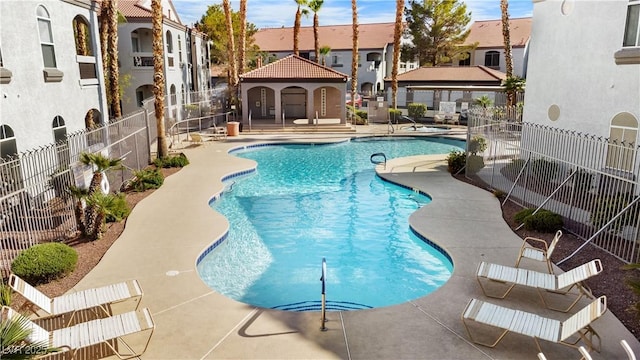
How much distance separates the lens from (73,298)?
8055mm

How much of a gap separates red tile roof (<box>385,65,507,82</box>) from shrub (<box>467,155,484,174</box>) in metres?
23.7

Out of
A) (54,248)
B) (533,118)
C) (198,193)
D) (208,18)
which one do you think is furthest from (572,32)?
(208,18)

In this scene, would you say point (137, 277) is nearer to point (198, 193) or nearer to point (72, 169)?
point (72, 169)

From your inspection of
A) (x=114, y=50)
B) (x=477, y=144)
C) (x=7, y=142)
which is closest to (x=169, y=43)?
(x=114, y=50)

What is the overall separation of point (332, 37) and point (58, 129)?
4530 centimetres

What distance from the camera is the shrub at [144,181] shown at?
55.1 ft

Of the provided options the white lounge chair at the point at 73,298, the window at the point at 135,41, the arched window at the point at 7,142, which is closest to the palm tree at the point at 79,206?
the arched window at the point at 7,142

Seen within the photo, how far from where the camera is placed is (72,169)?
12.2 m

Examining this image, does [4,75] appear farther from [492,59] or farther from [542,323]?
[492,59]

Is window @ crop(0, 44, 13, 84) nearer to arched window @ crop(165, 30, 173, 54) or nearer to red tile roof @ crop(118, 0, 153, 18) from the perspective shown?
red tile roof @ crop(118, 0, 153, 18)

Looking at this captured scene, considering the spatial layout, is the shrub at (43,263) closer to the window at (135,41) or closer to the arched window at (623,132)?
the arched window at (623,132)

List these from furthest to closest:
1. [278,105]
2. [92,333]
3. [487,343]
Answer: [278,105] → [487,343] → [92,333]

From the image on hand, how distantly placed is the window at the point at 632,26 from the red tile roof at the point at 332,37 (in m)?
41.1

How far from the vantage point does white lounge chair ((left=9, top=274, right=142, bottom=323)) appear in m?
7.64
